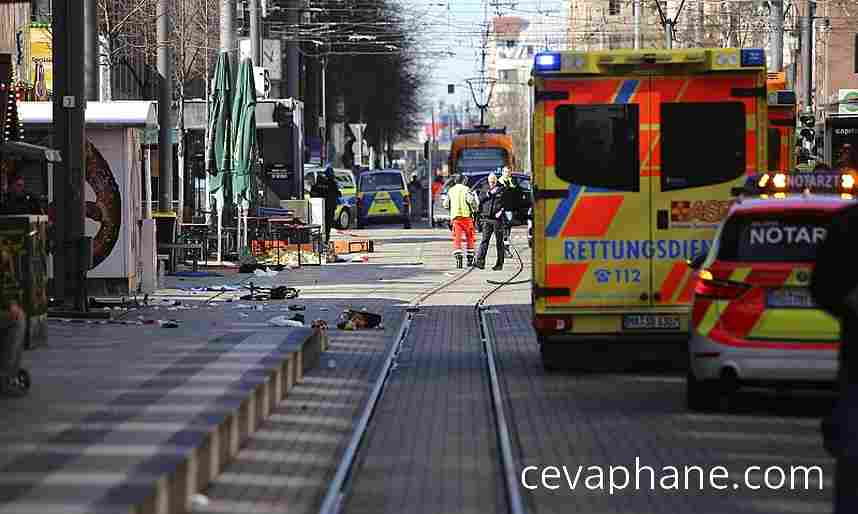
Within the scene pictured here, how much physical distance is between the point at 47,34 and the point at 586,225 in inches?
1140

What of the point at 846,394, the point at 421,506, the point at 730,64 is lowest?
the point at 421,506

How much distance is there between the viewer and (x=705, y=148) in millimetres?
17078

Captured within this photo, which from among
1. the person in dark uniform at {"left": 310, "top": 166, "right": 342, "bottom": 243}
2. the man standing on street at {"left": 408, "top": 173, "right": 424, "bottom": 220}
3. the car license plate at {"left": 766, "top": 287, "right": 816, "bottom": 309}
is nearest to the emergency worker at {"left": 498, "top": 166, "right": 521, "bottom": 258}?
the person in dark uniform at {"left": 310, "top": 166, "right": 342, "bottom": 243}

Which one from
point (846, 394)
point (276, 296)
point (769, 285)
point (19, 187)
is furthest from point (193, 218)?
point (846, 394)

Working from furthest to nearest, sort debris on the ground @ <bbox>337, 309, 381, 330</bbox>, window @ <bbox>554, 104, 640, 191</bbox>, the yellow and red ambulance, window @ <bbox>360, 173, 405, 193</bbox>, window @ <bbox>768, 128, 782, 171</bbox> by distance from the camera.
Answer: window @ <bbox>360, 173, 405, 193</bbox> → window @ <bbox>768, 128, 782, 171</bbox> → debris on the ground @ <bbox>337, 309, 381, 330</bbox> → window @ <bbox>554, 104, 640, 191</bbox> → the yellow and red ambulance

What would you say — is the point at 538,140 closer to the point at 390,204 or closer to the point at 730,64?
the point at 730,64

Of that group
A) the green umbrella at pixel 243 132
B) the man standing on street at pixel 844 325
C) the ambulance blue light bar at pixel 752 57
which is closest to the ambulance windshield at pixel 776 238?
the ambulance blue light bar at pixel 752 57

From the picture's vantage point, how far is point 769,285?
13.3 metres

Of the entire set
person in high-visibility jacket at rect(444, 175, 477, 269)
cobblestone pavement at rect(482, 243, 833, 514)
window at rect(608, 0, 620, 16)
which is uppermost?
window at rect(608, 0, 620, 16)

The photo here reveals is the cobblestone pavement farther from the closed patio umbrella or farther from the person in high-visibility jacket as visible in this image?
the closed patio umbrella

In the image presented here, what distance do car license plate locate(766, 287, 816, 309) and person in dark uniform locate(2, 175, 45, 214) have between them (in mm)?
11470

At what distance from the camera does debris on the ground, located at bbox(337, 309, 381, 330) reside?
22.3 metres

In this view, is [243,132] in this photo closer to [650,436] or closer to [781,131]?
[781,131]

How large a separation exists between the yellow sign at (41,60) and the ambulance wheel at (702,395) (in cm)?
2998
